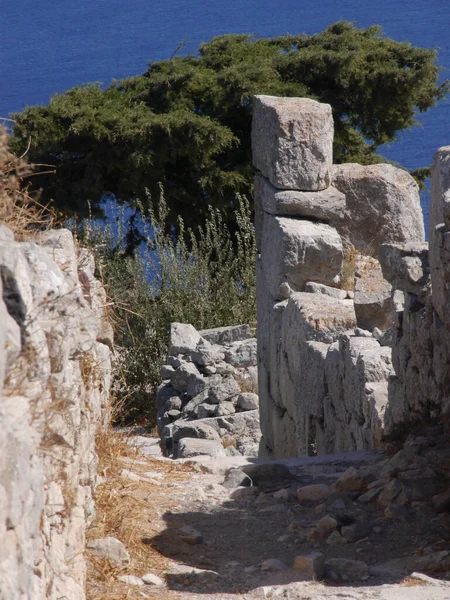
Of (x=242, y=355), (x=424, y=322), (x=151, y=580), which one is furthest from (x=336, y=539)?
(x=242, y=355)

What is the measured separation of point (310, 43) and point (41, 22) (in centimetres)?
835

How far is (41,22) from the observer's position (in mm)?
21172

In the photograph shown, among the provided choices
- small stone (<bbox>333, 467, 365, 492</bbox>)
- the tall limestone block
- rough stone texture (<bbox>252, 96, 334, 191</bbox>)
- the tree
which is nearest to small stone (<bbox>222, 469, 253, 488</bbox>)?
small stone (<bbox>333, 467, 365, 492</bbox>)

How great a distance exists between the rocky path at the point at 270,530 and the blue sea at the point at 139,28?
13.4 meters

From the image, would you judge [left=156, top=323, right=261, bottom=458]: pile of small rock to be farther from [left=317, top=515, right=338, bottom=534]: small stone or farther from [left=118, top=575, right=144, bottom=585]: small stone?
[left=118, top=575, right=144, bottom=585]: small stone

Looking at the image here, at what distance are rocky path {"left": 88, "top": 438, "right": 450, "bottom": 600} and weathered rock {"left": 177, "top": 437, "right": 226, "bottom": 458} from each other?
2.35 ft

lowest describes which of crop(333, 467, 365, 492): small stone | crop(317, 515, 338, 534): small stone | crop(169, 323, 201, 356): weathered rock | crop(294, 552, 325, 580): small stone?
crop(294, 552, 325, 580): small stone

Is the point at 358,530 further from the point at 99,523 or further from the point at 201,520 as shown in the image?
the point at 99,523

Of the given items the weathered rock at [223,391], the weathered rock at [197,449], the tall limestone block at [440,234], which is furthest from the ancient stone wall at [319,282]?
the tall limestone block at [440,234]

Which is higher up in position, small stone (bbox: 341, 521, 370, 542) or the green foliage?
the green foliage

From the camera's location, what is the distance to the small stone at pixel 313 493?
509cm

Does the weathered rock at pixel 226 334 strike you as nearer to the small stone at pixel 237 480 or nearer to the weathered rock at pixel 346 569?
the small stone at pixel 237 480

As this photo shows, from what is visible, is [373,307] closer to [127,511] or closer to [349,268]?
[349,268]

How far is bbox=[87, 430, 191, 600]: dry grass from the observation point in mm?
3695
